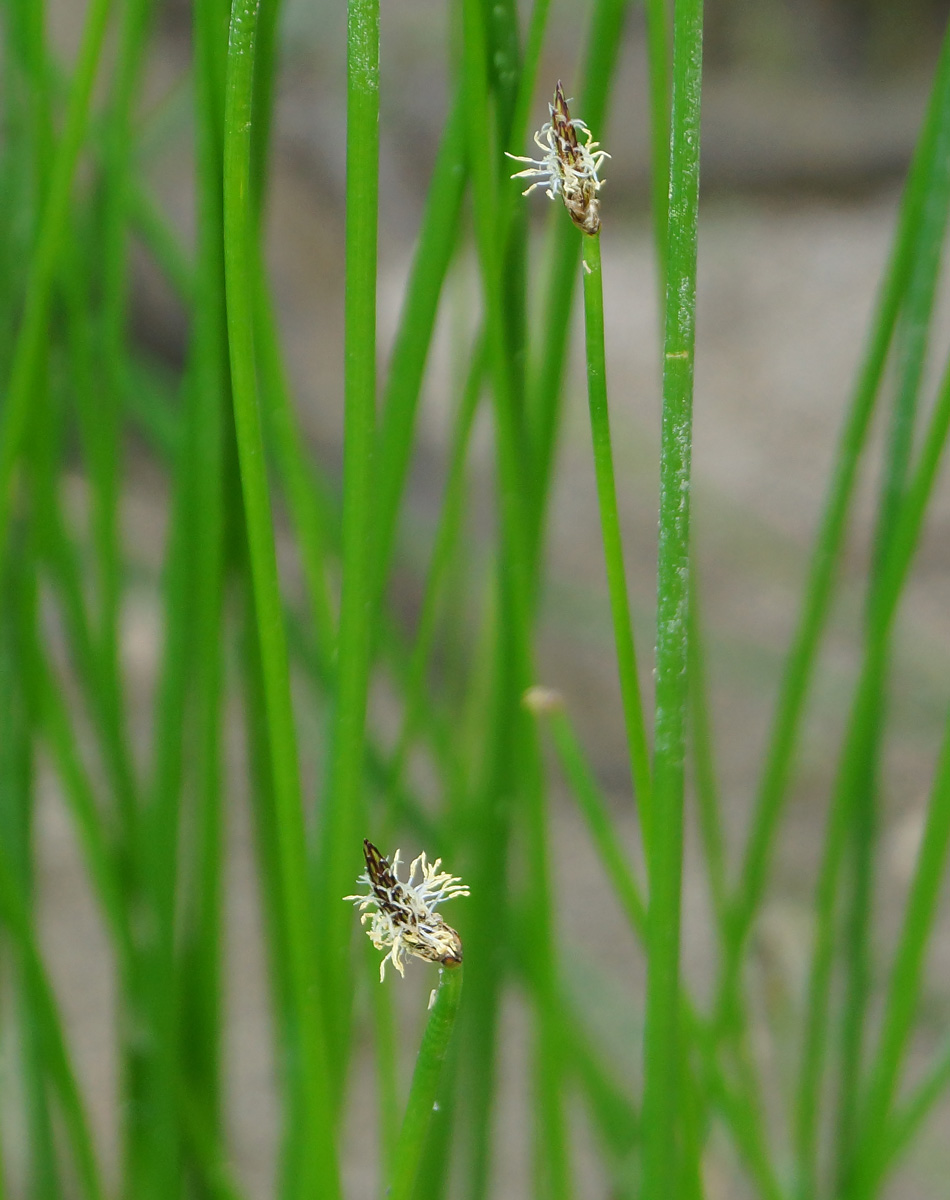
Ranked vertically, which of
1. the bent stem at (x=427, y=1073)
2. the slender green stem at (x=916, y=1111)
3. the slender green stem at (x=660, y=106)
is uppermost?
the slender green stem at (x=660, y=106)

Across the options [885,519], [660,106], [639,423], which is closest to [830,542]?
[885,519]

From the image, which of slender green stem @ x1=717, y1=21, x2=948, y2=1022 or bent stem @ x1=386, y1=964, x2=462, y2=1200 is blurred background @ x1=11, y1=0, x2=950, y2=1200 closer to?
slender green stem @ x1=717, y1=21, x2=948, y2=1022

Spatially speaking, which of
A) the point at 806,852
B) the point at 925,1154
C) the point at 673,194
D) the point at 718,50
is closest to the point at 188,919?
the point at 673,194

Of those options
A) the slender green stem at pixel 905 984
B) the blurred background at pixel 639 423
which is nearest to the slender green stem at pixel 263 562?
the slender green stem at pixel 905 984

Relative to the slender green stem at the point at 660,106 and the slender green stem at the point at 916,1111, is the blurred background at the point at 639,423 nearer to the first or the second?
the slender green stem at the point at 660,106

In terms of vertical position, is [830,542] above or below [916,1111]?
above

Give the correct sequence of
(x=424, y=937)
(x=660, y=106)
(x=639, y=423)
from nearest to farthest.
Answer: (x=424, y=937)
(x=660, y=106)
(x=639, y=423)

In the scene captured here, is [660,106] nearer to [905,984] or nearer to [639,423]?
[905,984]
